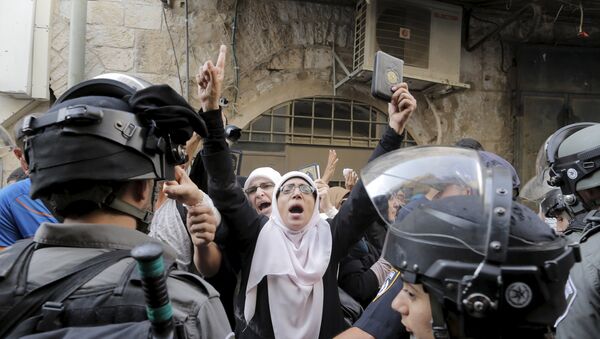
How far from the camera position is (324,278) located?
2355 millimetres

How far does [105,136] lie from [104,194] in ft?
0.50

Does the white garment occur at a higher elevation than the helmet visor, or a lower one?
lower

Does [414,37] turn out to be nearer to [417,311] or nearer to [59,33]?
[59,33]

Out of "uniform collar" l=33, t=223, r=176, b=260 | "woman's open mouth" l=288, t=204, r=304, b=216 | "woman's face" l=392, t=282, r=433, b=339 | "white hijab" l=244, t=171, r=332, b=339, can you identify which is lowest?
→ "white hijab" l=244, t=171, r=332, b=339

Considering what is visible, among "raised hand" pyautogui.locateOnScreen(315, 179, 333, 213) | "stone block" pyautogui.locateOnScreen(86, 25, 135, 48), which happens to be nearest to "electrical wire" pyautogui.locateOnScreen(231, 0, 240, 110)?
"stone block" pyautogui.locateOnScreen(86, 25, 135, 48)

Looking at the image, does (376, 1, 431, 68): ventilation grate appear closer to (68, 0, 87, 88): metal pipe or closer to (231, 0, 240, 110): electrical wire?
(231, 0, 240, 110): electrical wire

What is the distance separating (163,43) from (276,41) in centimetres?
142

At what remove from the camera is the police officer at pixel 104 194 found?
3.47ft

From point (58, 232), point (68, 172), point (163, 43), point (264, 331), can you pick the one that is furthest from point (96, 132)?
point (163, 43)

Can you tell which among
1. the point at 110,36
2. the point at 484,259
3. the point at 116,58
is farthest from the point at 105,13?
the point at 484,259

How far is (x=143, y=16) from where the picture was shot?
5.59 m

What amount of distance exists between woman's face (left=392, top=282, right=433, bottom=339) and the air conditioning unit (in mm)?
4674

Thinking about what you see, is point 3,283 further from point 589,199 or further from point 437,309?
point 589,199

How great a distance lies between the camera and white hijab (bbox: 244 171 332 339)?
2205mm
